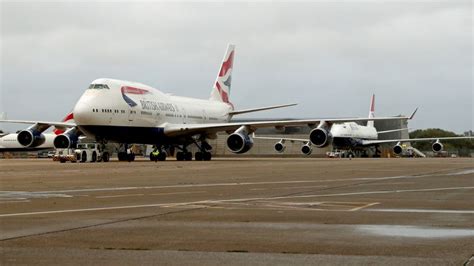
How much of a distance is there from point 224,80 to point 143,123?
15.7m

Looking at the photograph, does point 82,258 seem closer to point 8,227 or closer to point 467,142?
point 8,227

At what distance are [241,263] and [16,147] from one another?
263 ft

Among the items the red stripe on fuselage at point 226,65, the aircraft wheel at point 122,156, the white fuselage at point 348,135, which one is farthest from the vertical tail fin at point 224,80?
the white fuselage at point 348,135

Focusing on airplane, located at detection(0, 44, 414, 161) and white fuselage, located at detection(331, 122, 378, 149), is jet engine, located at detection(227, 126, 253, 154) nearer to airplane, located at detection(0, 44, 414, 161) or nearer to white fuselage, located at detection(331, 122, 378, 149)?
airplane, located at detection(0, 44, 414, 161)

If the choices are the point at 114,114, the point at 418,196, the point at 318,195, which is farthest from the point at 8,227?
the point at 114,114

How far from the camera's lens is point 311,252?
22.6ft

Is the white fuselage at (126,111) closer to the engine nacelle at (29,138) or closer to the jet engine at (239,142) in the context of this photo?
the engine nacelle at (29,138)

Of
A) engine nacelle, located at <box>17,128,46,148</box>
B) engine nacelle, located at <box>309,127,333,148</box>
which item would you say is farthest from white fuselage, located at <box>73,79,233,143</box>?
engine nacelle, located at <box>309,127,333,148</box>

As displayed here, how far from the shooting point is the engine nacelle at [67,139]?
151ft

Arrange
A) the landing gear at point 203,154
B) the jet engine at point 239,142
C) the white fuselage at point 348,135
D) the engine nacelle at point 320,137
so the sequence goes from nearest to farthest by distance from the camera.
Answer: the jet engine at point 239,142, the engine nacelle at point 320,137, the landing gear at point 203,154, the white fuselage at point 348,135

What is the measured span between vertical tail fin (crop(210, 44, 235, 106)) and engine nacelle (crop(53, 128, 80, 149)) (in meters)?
14.7

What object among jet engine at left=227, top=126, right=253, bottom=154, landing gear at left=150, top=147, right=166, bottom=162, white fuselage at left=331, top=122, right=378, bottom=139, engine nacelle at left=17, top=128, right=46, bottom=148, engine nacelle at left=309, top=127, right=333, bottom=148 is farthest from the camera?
white fuselage at left=331, top=122, right=378, bottom=139

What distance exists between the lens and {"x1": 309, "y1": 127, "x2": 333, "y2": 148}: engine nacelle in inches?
1735

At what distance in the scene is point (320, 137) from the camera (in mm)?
44219
